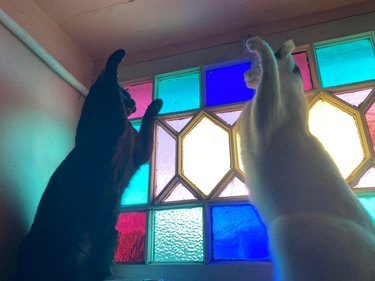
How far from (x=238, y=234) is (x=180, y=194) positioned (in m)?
0.20

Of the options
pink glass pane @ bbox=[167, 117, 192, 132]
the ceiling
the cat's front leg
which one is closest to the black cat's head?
the cat's front leg

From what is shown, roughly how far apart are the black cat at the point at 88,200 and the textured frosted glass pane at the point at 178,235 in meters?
0.18

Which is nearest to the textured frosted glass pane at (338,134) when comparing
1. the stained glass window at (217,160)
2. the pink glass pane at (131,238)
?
the stained glass window at (217,160)

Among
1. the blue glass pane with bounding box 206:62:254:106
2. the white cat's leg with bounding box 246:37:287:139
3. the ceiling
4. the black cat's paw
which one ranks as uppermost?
A: the ceiling

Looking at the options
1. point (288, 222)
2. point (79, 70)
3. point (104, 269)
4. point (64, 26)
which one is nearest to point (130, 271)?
point (104, 269)

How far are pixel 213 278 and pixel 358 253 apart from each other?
17.4 inches

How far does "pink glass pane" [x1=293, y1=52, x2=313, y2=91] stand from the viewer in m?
0.97

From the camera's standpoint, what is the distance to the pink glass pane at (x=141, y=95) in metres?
1.11

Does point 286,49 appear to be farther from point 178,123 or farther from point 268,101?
point 178,123

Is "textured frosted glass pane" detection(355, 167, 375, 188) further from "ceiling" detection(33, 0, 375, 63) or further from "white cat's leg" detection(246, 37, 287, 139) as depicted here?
"ceiling" detection(33, 0, 375, 63)

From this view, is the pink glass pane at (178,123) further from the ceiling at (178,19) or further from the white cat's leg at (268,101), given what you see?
the white cat's leg at (268,101)

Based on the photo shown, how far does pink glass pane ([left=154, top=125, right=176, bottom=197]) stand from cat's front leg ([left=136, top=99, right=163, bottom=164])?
0.08 meters

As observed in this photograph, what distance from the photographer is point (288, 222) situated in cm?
51

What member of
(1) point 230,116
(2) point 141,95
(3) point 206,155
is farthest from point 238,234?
(2) point 141,95
